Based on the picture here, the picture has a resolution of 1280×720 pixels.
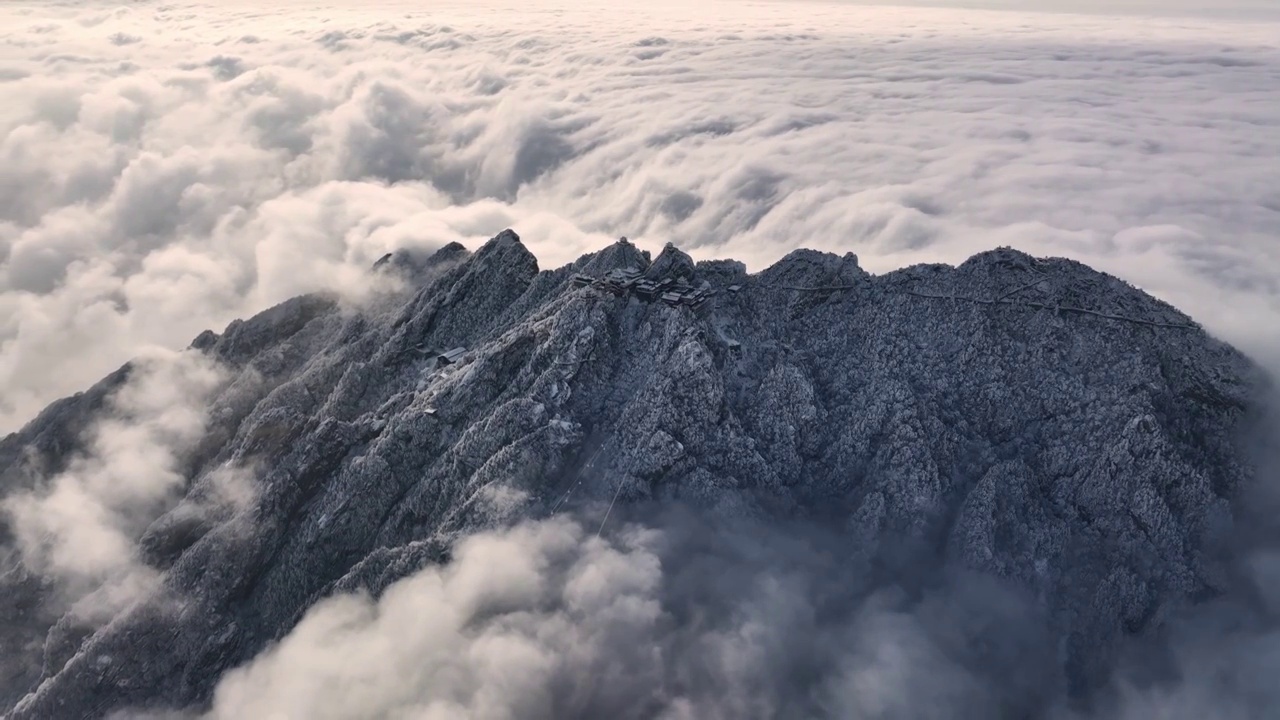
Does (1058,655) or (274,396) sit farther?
(274,396)

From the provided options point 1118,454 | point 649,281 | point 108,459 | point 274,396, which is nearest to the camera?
point 1118,454

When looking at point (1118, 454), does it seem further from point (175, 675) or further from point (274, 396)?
point (274, 396)

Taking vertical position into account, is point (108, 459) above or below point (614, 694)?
below

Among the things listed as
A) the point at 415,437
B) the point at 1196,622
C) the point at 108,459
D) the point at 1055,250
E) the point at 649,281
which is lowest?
the point at 108,459

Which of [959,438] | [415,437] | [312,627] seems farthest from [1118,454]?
[312,627]

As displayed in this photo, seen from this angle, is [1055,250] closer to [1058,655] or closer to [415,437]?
[1058,655]

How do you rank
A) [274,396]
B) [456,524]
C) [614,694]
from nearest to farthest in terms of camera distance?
[614,694] < [456,524] < [274,396]
